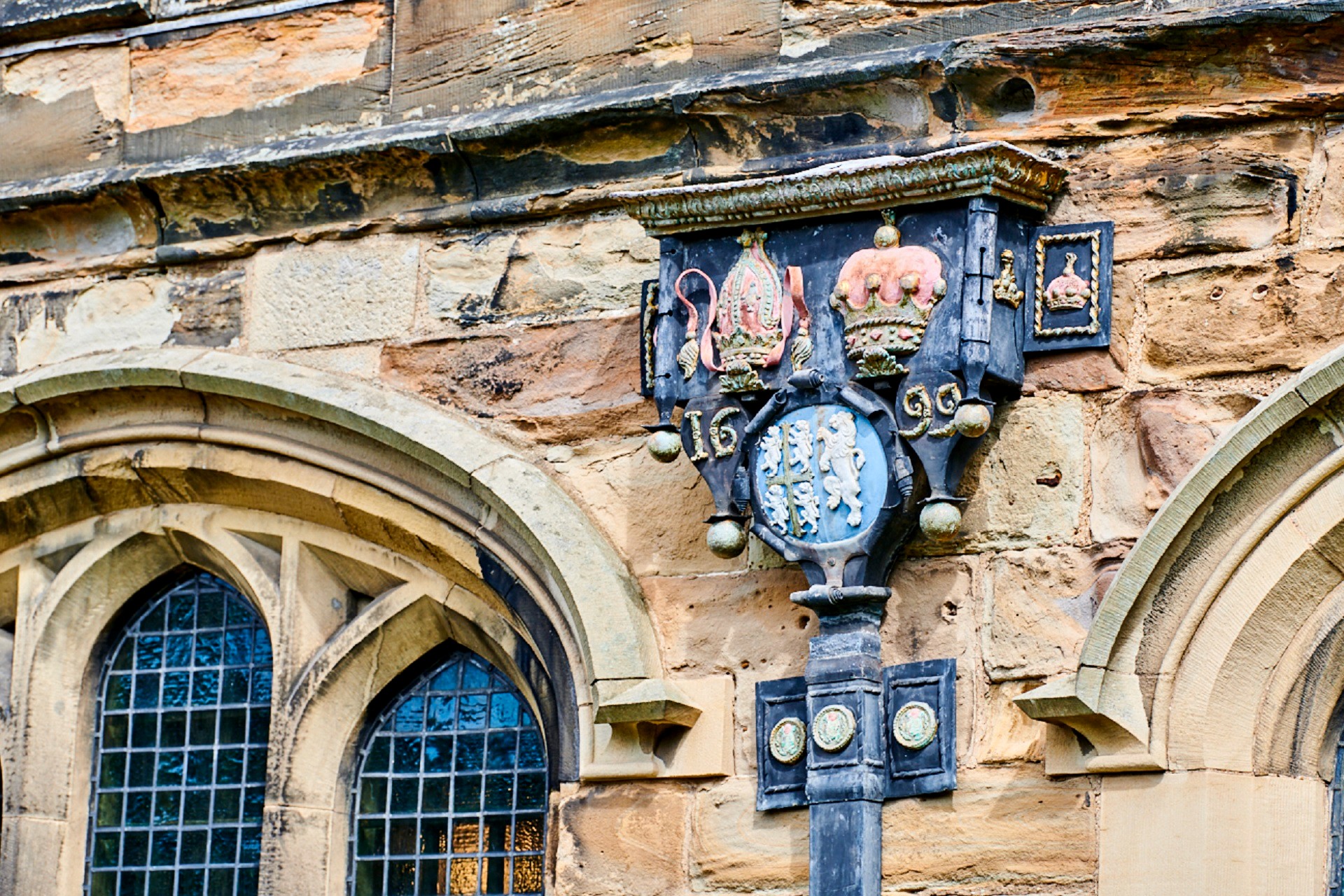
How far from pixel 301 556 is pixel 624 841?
125cm

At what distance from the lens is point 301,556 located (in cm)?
675

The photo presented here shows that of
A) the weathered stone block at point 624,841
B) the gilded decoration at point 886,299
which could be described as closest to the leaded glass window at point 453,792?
the weathered stone block at point 624,841

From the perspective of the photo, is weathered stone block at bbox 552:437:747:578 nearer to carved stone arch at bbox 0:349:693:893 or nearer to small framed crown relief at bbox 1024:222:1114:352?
carved stone arch at bbox 0:349:693:893

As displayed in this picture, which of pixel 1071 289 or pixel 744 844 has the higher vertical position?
pixel 1071 289

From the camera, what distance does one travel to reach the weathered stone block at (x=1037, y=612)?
573 centimetres

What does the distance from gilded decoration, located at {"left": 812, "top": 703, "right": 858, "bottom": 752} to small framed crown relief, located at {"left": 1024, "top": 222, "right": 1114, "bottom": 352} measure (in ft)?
2.84

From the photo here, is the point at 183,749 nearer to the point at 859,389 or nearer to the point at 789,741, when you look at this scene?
the point at 789,741

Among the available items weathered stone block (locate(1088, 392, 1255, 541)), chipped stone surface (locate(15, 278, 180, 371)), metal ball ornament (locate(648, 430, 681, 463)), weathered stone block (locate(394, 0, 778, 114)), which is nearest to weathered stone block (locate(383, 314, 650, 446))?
metal ball ornament (locate(648, 430, 681, 463))

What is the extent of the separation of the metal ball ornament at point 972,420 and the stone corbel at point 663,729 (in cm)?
78

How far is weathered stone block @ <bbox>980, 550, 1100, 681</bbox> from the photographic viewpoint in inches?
226

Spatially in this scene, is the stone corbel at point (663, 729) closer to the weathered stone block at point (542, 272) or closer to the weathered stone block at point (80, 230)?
the weathered stone block at point (542, 272)

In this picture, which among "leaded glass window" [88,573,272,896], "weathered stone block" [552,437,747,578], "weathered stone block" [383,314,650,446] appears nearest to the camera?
"weathered stone block" [552,437,747,578]

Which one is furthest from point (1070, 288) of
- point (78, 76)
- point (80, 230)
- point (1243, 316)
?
point (78, 76)

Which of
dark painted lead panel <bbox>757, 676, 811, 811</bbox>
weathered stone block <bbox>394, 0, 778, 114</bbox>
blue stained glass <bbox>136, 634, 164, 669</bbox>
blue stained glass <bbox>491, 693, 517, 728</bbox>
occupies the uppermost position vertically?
weathered stone block <bbox>394, 0, 778, 114</bbox>
